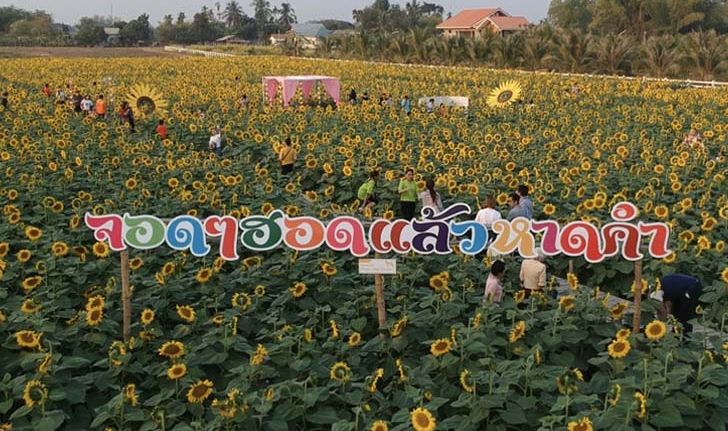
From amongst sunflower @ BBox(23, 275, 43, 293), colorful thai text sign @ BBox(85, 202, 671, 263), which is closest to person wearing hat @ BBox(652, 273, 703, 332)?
colorful thai text sign @ BBox(85, 202, 671, 263)

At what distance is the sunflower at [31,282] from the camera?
5.79 metres

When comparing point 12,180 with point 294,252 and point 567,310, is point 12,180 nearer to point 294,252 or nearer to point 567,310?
point 294,252

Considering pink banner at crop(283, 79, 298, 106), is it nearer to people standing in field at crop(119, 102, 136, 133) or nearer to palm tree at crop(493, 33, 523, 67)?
people standing in field at crop(119, 102, 136, 133)

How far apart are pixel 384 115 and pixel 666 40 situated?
898 inches

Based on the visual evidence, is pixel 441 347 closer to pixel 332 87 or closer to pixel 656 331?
pixel 656 331

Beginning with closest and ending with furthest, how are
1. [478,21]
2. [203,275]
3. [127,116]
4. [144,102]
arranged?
[203,275]
[127,116]
[144,102]
[478,21]

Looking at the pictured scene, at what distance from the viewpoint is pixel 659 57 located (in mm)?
35156

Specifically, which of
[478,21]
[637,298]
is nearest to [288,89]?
[637,298]

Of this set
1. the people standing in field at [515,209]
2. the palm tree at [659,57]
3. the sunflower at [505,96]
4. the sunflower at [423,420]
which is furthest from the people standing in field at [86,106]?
the palm tree at [659,57]

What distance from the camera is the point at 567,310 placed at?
5.48 metres

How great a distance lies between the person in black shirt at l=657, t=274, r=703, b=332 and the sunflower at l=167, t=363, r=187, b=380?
12.7 ft

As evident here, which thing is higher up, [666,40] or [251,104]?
[666,40]

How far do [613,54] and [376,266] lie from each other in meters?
35.0

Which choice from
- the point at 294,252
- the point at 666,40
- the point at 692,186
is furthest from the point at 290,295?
the point at 666,40
